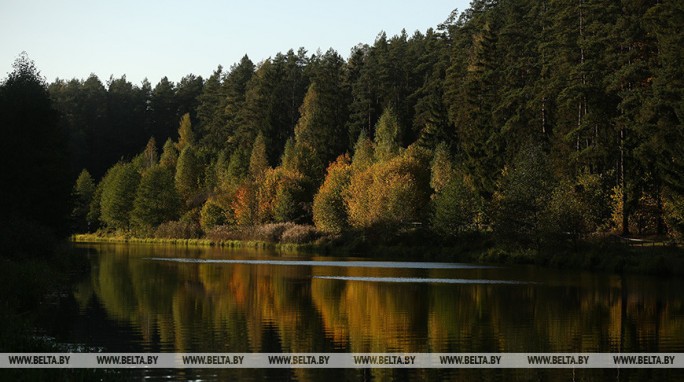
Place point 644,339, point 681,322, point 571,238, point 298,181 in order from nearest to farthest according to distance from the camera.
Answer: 1. point 644,339
2. point 681,322
3. point 571,238
4. point 298,181

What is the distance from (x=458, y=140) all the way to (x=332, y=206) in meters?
21.5

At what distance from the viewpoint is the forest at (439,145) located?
64.2 meters

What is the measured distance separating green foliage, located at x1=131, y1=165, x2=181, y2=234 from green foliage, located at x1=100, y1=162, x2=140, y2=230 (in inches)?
138

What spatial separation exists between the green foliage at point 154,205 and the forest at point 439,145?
316 mm

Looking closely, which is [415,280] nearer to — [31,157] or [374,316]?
[374,316]

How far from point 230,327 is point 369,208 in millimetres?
62270

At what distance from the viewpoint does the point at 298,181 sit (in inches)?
4520

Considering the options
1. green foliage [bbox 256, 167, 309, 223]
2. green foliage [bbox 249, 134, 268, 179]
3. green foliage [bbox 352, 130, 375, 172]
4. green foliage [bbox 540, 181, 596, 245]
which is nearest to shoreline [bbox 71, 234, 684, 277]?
green foliage [bbox 540, 181, 596, 245]

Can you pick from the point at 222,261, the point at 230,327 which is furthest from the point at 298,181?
the point at 230,327

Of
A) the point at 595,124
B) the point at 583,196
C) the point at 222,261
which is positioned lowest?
the point at 222,261

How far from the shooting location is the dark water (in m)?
26.3

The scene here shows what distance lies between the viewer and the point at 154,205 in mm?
131625

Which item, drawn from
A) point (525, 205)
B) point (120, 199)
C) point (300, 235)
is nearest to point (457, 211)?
point (525, 205)

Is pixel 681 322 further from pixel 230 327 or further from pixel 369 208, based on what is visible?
pixel 369 208
